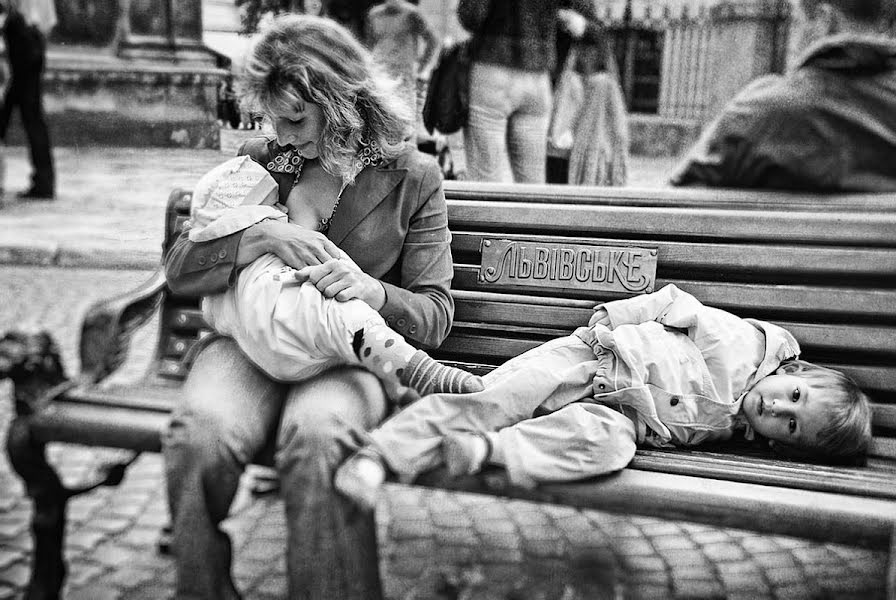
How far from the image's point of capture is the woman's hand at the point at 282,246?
2250mm

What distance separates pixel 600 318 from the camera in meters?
2.61

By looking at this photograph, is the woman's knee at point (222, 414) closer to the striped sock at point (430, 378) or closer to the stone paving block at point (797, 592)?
the striped sock at point (430, 378)

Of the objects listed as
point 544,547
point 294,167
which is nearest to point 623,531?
point 544,547

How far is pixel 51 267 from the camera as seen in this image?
395 centimetres

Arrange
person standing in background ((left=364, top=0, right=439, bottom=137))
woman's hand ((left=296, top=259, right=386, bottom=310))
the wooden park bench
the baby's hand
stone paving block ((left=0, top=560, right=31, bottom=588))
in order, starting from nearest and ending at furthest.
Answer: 1. the wooden park bench
2. woman's hand ((left=296, top=259, right=386, bottom=310))
3. stone paving block ((left=0, top=560, right=31, bottom=588))
4. the baby's hand
5. person standing in background ((left=364, top=0, right=439, bottom=137))

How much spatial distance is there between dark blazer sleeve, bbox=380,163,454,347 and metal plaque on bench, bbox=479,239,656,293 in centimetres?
33

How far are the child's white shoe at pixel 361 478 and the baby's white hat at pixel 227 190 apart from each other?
783 mm

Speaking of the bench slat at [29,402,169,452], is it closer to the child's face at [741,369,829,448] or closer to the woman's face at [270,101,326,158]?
the woman's face at [270,101,326,158]

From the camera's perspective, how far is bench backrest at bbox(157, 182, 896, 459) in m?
2.62

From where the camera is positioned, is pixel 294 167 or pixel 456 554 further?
pixel 456 554

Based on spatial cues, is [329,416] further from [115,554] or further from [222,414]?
[115,554]

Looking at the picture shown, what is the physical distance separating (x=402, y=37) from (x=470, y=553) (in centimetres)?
294

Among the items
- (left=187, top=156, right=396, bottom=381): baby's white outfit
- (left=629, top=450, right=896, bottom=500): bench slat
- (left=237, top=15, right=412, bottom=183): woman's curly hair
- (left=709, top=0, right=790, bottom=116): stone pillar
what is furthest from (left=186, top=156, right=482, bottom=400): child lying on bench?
(left=709, top=0, right=790, bottom=116): stone pillar

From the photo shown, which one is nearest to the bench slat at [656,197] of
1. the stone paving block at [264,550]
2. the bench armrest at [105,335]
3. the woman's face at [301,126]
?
the woman's face at [301,126]
